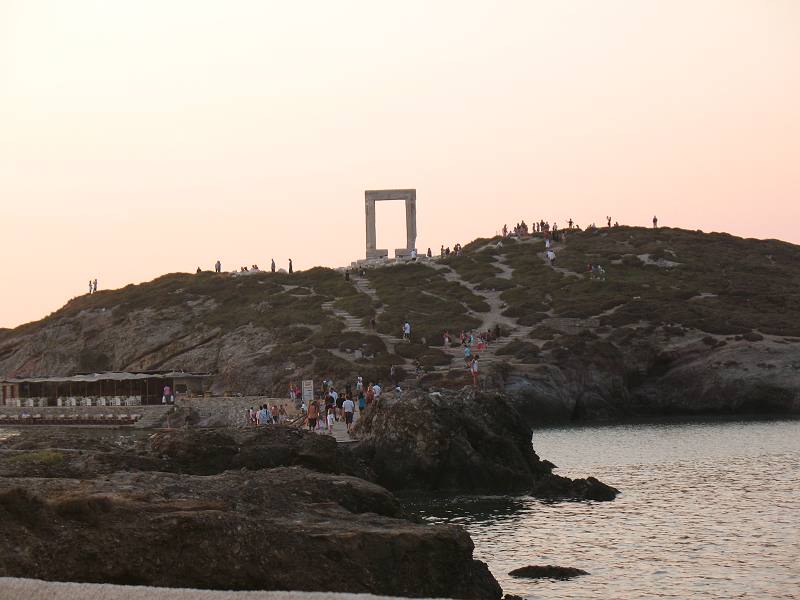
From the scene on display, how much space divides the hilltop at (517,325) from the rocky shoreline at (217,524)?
55.5 meters

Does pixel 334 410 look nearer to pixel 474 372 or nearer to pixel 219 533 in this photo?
pixel 474 372

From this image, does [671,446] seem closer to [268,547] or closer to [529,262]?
[268,547]

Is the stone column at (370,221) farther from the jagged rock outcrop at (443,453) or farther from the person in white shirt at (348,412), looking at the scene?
the jagged rock outcrop at (443,453)

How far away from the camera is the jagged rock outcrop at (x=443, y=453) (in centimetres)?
5303

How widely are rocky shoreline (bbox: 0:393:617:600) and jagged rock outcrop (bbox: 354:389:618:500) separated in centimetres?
1233

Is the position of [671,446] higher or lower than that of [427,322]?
lower

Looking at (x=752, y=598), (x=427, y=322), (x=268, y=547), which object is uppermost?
(x=427, y=322)

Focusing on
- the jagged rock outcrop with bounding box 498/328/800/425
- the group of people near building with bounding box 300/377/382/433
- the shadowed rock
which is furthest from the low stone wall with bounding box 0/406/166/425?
the shadowed rock

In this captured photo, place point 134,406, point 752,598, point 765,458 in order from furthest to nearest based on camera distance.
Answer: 1. point 134,406
2. point 765,458
3. point 752,598

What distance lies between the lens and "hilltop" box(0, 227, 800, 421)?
3878 inches

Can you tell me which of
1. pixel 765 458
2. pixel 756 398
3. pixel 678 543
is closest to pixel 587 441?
pixel 765 458

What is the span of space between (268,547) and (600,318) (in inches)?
3681

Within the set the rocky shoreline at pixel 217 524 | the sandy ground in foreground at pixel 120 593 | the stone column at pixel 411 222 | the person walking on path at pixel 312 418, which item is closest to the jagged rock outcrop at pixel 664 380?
the person walking on path at pixel 312 418

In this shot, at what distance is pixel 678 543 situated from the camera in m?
38.2
